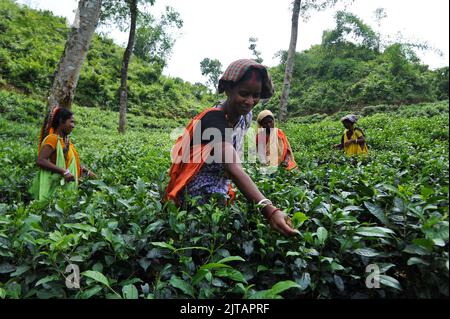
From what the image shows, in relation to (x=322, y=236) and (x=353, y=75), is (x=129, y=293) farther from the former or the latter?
(x=353, y=75)

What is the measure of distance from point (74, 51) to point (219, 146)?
13.9 ft

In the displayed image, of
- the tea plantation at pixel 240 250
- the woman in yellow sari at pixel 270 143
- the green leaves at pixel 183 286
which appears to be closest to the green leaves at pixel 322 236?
the tea plantation at pixel 240 250

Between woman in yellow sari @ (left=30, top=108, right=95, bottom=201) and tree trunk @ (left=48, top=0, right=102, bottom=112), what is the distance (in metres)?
1.62

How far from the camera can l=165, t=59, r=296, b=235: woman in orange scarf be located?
1.72 m

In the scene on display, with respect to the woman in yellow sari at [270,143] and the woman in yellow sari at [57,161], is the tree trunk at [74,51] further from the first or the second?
the woman in yellow sari at [270,143]

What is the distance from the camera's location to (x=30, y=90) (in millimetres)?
14336

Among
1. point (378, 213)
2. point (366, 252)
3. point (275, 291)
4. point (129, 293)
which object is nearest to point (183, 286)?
point (129, 293)

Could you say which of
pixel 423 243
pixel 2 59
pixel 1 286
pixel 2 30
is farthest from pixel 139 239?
pixel 2 30

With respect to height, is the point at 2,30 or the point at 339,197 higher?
the point at 2,30
